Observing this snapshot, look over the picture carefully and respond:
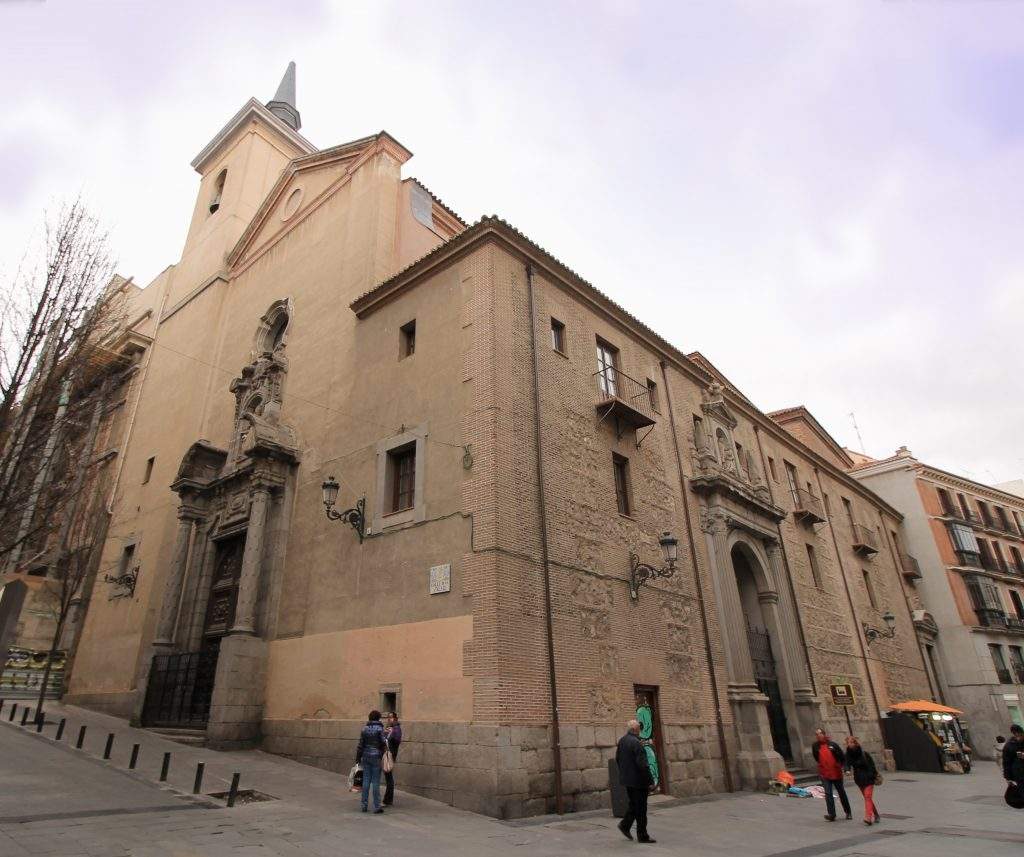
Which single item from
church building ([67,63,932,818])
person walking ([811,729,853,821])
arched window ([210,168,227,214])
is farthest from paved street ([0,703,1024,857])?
arched window ([210,168,227,214])

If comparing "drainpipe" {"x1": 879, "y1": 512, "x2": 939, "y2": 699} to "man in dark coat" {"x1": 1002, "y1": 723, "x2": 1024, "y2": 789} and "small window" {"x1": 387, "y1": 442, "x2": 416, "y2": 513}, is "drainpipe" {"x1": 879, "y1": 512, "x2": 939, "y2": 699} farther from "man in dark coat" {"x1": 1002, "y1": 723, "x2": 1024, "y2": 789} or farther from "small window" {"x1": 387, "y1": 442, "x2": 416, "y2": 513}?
"small window" {"x1": 387, "y1": 442, "x2": 416, "y2": 513}

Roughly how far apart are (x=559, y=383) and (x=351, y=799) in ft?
27.6

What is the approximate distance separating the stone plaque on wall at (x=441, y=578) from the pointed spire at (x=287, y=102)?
38.1 m

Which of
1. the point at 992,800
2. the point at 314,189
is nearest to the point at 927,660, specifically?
the point at 992,800

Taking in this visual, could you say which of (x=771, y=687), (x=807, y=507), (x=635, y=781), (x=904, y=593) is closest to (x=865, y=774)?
(x=635, y=781)

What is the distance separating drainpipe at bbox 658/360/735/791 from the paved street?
1.37 m

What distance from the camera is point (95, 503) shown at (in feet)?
77.4

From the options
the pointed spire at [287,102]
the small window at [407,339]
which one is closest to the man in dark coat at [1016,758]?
the small window at [407,339]

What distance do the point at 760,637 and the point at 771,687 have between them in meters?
→ 1.30

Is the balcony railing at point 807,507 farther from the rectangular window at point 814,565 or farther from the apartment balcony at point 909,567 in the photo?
the apartment balcony at point 909,567

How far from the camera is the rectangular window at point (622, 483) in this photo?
1470cm

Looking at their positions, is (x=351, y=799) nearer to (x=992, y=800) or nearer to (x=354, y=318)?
(x=354, y=318)

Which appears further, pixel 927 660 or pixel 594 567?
pixel 927 660

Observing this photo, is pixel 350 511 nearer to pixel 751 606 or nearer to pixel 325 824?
pixel 325 824
